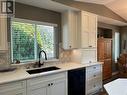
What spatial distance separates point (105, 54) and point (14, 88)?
3816 millimetres

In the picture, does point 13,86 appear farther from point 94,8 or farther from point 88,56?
point 94,8

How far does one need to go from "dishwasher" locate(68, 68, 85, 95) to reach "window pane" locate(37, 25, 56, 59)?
0.90 meters

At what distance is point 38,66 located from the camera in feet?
10.0

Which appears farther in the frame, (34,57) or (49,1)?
(34,57)

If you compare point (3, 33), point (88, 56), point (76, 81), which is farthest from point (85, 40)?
point (3, 33)

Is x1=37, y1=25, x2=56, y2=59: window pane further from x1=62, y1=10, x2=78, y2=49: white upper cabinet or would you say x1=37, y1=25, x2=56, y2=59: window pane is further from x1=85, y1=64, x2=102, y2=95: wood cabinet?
x1=85, y1=64, x2=102, y2=95: wood cabinet

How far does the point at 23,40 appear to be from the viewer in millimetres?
3053

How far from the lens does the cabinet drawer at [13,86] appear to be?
1.90m

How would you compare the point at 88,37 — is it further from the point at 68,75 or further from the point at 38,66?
the point at 38,66

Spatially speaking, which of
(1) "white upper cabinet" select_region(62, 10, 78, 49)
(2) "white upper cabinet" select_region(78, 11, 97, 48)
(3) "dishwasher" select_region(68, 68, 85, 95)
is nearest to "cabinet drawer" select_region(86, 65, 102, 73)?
(3) "dishwasher" select_region(68, 68, 85, 95)

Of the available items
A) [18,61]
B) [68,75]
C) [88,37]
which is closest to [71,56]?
[88,37]

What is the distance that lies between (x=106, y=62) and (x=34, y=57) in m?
3.05

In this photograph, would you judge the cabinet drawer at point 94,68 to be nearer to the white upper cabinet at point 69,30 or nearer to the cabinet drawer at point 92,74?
the cabinet drawer at point 92,74

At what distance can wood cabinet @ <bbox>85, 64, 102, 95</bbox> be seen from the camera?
3432 mm
